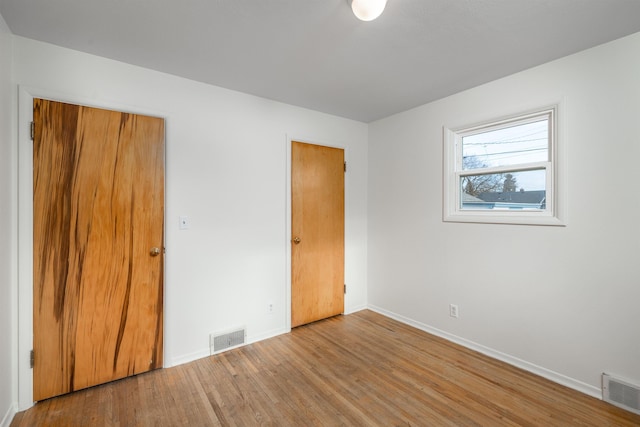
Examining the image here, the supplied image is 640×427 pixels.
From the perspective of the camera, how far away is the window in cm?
227

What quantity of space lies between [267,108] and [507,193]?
2.35 m

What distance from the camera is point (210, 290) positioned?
2.59 meters

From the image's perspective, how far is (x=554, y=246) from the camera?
221 centimetres

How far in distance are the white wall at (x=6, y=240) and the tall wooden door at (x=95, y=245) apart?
109 millimetres

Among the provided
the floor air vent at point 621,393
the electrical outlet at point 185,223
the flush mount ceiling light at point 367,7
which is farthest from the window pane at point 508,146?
the electrical outlet at point 185,223

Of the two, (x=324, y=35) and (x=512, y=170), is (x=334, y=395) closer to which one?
(x=512, y=170)

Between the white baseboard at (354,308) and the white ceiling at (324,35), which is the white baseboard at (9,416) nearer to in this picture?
the white ceiling at (324,35)

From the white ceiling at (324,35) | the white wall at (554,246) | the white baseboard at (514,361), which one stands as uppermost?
the white ceiling at (324,35)

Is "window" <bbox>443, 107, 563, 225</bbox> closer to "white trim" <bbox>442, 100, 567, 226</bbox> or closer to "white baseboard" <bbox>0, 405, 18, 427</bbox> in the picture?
"white trim" <bbox>442, 100, 567, 226</bbox>

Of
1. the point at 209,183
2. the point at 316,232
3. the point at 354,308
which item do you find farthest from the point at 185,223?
the point at 354,308

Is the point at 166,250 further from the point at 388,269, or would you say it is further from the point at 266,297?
the point at 388,269

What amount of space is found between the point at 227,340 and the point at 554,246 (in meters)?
2.81

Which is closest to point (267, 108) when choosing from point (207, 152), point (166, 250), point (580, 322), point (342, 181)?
point (207, 152)

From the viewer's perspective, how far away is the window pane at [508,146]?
2336mm
